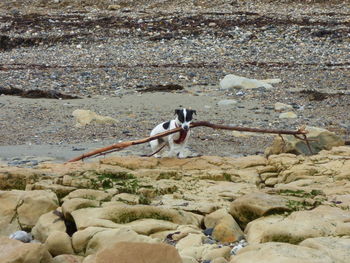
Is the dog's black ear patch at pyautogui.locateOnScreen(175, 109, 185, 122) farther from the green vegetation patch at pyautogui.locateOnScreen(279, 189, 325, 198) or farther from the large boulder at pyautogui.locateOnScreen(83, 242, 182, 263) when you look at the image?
the large boulder at pyautogui.locateOnScreen(83, 242, 182, 263)

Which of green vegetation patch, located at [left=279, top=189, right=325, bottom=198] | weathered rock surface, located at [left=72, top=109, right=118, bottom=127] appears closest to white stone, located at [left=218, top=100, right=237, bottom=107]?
weathered rock surface, located at [left=72, top=109, right=118, bottom=127]

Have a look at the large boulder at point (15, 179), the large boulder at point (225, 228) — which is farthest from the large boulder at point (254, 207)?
the large boulder at point (15, 179)

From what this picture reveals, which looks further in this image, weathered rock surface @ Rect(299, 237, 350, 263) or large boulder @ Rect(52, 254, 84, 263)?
large boulder @ Rect(52, 254, 84, 263)

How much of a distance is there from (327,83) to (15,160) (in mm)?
10855

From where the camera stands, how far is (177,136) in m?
11.3

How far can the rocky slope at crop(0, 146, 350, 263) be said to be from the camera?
19.5 feet

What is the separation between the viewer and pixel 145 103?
58.2ft

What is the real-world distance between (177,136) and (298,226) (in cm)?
502

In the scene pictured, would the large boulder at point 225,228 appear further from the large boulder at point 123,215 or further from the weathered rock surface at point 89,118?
the weathered rock surface at point 89,118

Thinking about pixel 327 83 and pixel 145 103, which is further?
pixel 327 83

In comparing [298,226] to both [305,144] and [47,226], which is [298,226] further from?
[305,144]

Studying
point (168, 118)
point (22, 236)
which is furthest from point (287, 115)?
point (22, 236)

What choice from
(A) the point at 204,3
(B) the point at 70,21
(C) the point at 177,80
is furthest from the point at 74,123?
(A) the point at 204,3

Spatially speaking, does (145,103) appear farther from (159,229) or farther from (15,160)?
(159,229)
